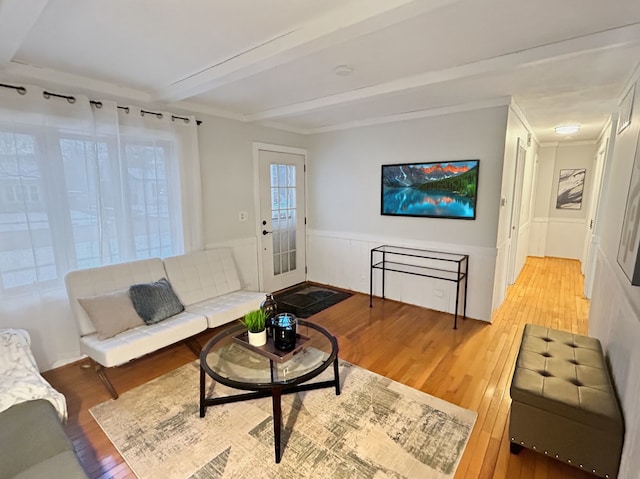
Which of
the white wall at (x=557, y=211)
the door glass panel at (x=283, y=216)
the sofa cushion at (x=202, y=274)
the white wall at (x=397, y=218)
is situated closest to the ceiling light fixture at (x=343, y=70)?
the white wall at (x=397, y=218)

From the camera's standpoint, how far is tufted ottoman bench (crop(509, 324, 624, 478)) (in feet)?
4.94

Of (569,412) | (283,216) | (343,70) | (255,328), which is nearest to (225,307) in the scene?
(255,328)

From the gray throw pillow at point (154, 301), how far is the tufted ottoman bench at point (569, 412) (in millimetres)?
2577

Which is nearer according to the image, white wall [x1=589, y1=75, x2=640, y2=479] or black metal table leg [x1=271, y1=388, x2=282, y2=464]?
white wall [x1=589, y1=75, x2=640, y2=479]

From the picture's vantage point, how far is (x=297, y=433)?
1928 millimetres

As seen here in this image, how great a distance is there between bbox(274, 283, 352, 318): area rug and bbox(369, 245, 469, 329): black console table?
0.56m

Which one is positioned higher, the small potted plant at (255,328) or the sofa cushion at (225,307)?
the small potted plant at (255,328)

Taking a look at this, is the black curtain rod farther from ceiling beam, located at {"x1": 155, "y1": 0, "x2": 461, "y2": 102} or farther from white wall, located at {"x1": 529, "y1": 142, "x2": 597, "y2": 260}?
white wall, located at {"x1": 529, "y1": 142, "x2": 597, "y2": 260}

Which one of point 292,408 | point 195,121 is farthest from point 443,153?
point 292,408

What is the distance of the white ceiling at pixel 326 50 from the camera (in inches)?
62.7

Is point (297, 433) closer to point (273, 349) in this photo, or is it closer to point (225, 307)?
point (273, 349)

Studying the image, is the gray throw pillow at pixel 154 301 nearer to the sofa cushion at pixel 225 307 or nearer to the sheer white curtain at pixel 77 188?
the sofa cushion at pixel 225 307

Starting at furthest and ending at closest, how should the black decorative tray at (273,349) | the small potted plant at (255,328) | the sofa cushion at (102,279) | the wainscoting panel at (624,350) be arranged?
1. the sofa cushion at (102,279)
2. the small potted plant at (255,328)
3. the black decorative tray at (273,349)
4. the wainscoting panel at (624,350)

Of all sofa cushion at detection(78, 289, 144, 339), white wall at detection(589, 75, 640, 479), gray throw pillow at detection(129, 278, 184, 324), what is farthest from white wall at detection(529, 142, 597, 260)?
sofa cushion at detection(78, 289, 144, 339)
